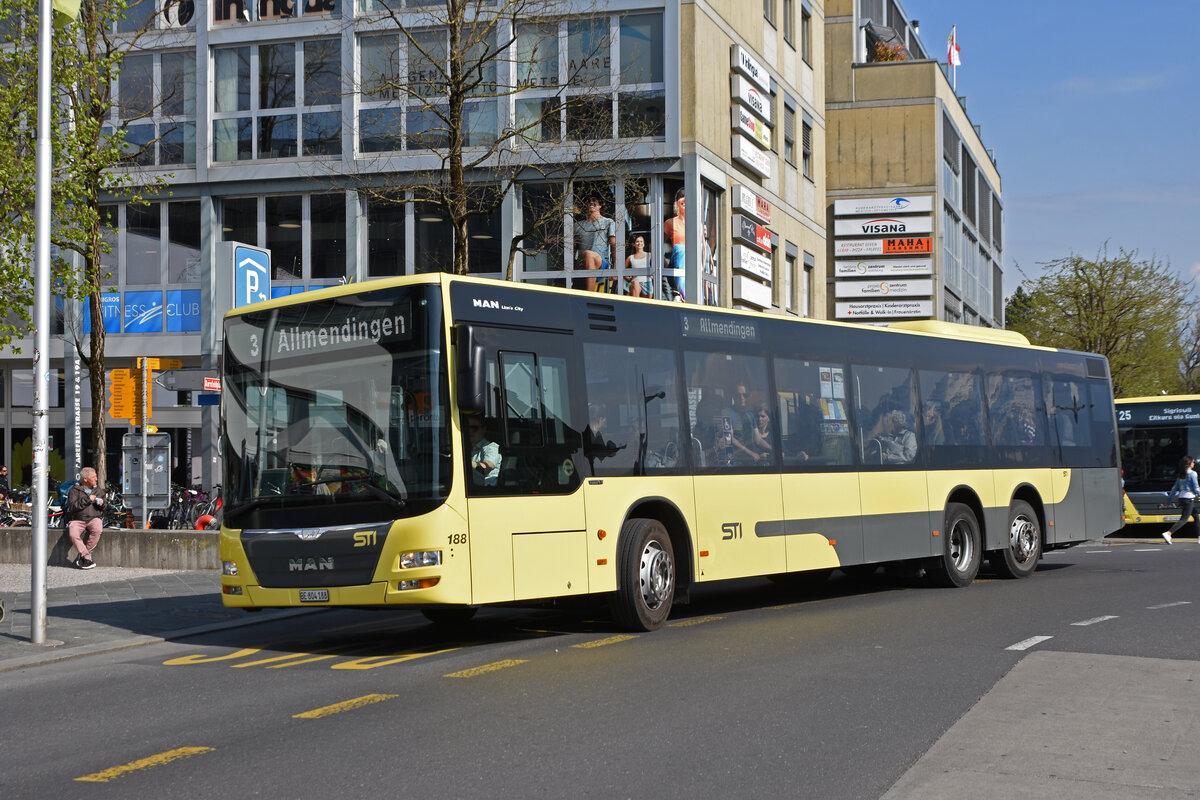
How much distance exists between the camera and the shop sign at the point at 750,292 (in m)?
34.3

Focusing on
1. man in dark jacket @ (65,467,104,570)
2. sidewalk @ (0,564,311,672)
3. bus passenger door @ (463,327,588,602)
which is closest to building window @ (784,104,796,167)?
man in dark jacket @ (65,467,104,570)

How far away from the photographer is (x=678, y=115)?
31.0 metres

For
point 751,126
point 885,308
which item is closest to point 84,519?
point 751,126

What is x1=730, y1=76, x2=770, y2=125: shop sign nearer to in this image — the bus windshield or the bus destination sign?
the bus destination sign

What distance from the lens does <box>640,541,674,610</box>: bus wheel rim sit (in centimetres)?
1222

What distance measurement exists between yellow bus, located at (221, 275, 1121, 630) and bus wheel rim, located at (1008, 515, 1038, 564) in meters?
2.66

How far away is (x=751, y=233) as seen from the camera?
115ft

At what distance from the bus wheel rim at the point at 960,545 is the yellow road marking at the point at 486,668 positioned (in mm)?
8005

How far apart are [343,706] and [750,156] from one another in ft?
91.3

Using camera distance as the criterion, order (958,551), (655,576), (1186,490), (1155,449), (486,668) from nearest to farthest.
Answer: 1. (486,668)
2. (655,576)
3. (958,551)
4. (1186,490)
5. (1155,449)

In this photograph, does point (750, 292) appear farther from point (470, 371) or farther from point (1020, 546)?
point (470, 371)

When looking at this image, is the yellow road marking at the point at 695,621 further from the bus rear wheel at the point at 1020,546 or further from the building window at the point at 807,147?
the building window at the point at 807,147

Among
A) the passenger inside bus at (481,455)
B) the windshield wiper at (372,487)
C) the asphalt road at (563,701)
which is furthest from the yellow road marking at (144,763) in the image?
the passenger inside bus at (481,455)

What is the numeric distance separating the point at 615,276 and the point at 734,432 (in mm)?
17635
